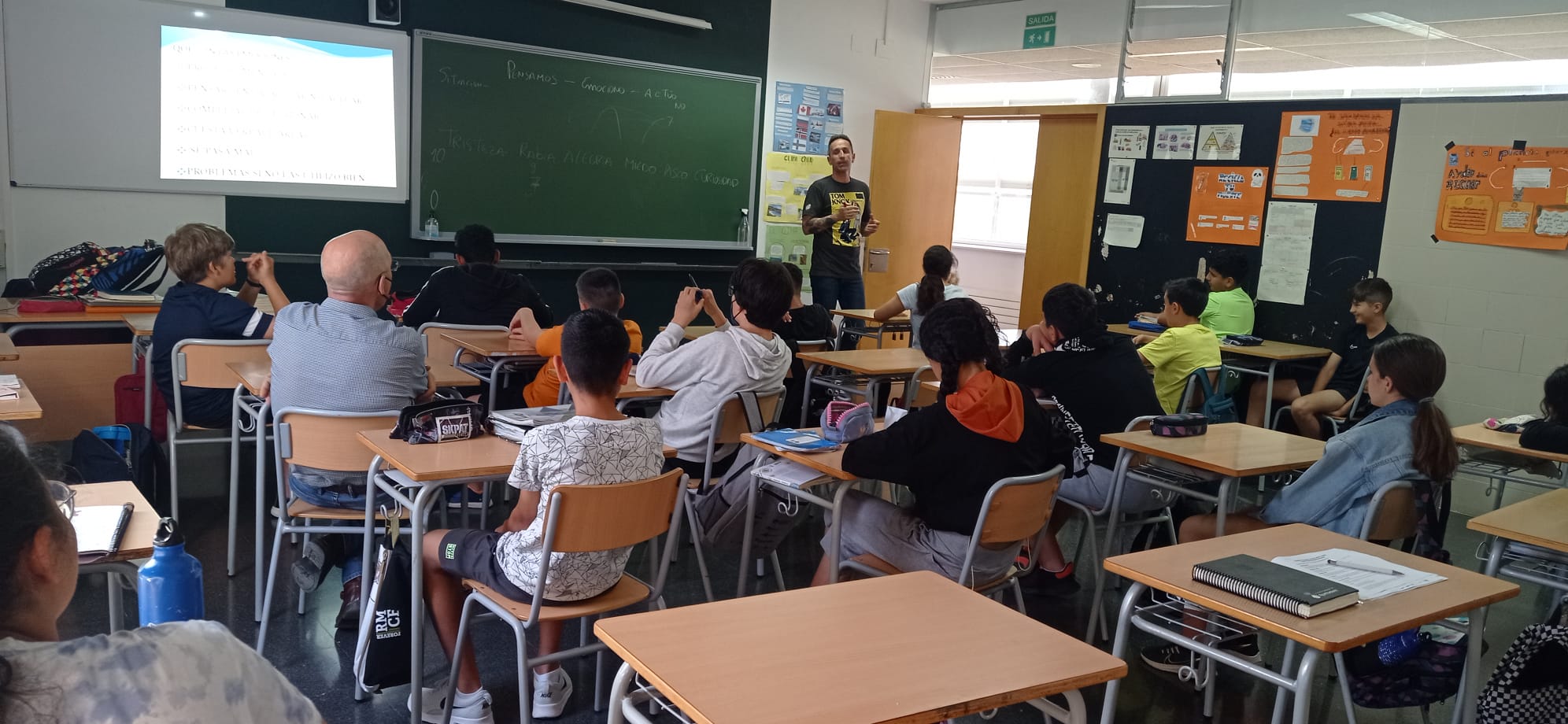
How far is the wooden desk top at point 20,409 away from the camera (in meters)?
2.74

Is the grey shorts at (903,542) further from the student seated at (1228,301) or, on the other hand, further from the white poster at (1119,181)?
the white poster at (1119,181)

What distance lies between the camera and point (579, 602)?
8.21 feet

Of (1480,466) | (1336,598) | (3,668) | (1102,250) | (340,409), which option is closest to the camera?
(3,668)

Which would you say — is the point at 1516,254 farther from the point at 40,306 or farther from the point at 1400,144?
the point at 40,306

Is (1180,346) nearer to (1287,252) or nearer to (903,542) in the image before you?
(1287,252)

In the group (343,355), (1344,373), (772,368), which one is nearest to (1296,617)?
(772,368)

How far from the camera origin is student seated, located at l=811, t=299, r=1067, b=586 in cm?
280

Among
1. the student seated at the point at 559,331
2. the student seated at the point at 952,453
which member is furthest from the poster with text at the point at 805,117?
the student seated at the point at 952,453

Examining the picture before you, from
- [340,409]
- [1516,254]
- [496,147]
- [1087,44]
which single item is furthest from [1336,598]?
[1087,44]

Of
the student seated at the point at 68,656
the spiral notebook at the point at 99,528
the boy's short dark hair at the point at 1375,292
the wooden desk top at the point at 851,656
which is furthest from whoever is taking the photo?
the boy's short dark hair at the point at 1375,292

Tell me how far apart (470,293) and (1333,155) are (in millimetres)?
5043

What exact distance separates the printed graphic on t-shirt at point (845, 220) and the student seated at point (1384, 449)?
181 inches

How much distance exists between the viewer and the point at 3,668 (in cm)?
95

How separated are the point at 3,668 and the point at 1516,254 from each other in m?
6.59
